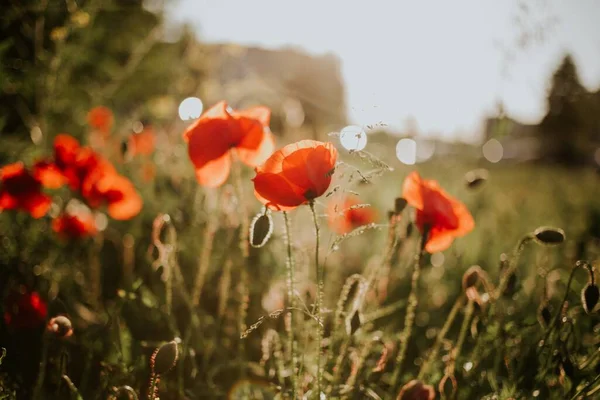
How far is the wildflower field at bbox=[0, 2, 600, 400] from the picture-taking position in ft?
4.02

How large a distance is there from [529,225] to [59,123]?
13.5ft

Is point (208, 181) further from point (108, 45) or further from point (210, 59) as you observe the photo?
point (108, 45)

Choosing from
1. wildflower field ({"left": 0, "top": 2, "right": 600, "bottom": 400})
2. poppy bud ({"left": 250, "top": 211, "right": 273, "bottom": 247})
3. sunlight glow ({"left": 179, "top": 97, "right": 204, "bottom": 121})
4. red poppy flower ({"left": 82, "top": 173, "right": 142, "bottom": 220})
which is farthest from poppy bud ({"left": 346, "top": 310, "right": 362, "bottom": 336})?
red poppy flower ({"left": 82, "top": 173, "right": 142, "bottom": 220})

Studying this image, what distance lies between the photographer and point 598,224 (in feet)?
10.5

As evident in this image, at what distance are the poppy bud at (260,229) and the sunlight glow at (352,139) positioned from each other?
0.30 metres

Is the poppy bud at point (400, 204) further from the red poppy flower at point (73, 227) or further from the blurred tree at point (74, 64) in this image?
the blurred tree at point (74, 64)

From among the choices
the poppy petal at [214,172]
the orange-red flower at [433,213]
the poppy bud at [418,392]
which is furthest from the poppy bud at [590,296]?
the poppy petal at [214,172]

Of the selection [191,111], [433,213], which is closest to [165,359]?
[433,213]

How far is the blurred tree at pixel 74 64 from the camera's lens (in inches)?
99.1

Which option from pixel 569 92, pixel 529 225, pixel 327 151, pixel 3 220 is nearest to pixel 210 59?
pixel 3 220

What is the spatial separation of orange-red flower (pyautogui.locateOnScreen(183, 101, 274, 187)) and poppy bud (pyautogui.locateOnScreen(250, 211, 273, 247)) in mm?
330

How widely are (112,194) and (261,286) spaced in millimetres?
764

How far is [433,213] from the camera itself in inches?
56.1

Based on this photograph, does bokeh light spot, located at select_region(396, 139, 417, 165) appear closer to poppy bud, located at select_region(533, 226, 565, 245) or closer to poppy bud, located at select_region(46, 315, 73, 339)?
poppy bud, located at select_region(533, 226, 565, 245)
